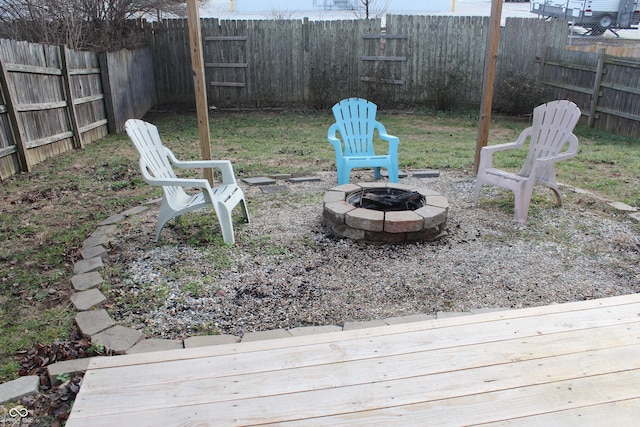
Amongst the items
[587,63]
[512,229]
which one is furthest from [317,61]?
[512,229]

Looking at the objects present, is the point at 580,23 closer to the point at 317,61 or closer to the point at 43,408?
the point at 317,61

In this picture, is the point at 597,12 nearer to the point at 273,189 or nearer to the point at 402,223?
the point at 273,189

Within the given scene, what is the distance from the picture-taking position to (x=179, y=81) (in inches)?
381

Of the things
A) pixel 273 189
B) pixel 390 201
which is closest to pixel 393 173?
pixel 390 201

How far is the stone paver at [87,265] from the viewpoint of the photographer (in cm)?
287

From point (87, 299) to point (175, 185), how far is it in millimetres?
939

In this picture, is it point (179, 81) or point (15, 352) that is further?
point (179, 81)

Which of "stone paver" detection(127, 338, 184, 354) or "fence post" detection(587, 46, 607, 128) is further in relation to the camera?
"fence post" detection(587, 46, 607, 128)

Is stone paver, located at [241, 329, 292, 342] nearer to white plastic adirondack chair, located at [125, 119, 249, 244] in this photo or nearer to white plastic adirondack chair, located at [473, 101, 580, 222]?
white plastic adirondack chair, located at [125, 119, 249, 244]

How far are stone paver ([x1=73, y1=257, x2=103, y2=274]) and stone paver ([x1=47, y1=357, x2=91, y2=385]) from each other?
0.93 metres

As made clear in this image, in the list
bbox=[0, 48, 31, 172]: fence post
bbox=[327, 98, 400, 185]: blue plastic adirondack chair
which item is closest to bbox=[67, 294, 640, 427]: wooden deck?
bbox=[327, 98, 400, 185]: blue plastic adirondack chair

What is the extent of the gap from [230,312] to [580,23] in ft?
49.7

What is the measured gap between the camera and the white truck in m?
13.1

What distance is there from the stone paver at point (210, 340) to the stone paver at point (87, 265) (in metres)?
1.09
